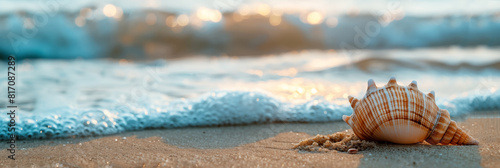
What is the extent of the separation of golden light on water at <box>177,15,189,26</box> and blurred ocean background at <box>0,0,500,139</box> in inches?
1.2

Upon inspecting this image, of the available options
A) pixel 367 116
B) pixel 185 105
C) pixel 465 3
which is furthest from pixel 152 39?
pixel 465 3

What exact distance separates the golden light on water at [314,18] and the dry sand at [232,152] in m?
5.88

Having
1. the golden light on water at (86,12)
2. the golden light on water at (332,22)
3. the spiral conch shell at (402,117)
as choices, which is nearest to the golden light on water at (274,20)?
the golden light on water at (332,22)

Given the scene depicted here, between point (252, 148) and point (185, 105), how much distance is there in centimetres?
107

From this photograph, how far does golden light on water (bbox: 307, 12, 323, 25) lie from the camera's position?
8.77 m

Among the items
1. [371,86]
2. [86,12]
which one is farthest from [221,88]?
[86,12]

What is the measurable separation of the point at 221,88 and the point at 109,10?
16.4 ft

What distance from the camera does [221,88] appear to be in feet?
14.5

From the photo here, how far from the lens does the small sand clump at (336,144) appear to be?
2377mm

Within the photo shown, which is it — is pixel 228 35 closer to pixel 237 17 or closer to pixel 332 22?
pixel 237 17

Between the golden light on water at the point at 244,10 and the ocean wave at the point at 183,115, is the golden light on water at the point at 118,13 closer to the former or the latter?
the golden light on water at the point at 244,10

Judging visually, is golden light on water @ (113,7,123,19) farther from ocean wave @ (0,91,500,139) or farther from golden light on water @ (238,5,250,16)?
ocean wave @ (0,91,500,139)

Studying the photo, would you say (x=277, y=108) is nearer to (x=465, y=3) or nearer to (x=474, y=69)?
(x=474, y=69)

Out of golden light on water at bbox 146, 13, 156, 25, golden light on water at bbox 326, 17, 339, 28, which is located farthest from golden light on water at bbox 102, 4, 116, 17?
golden light on water at bbox 326, 17, 339, 28
